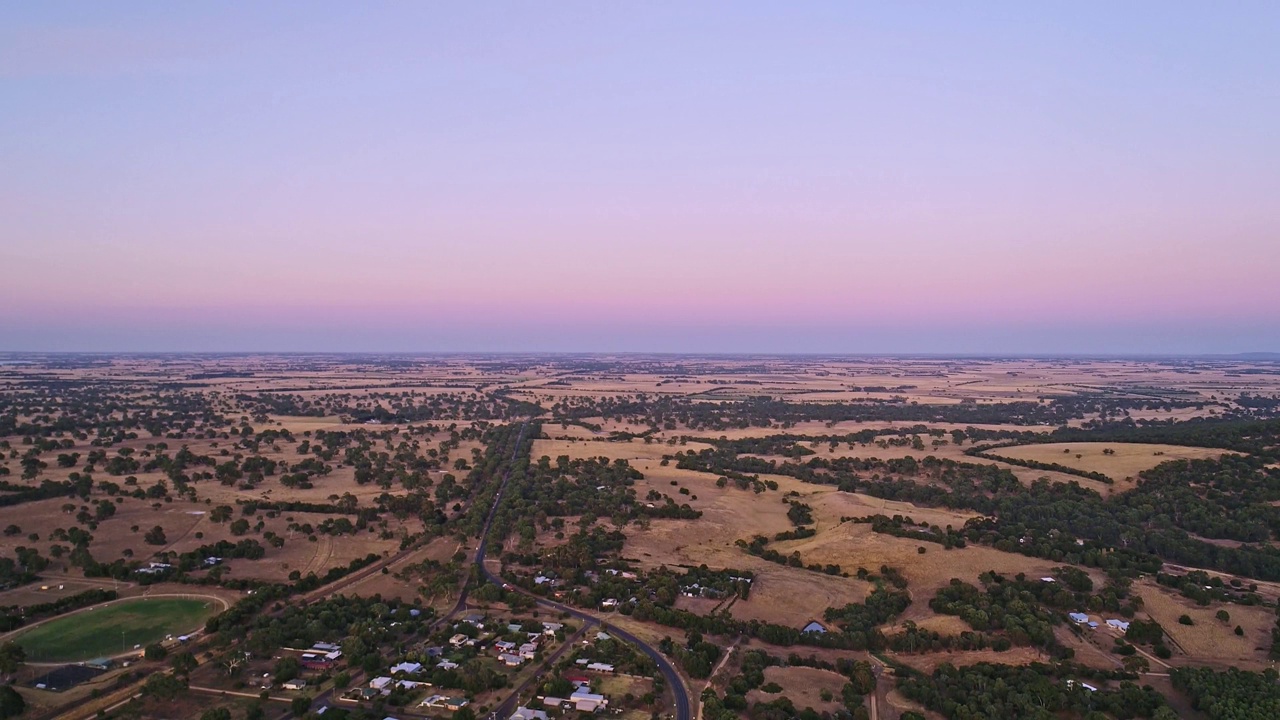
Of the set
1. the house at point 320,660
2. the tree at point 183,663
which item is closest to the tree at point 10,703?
the tree at point 183,663

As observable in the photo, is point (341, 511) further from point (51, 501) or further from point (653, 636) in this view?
point (653, 636)

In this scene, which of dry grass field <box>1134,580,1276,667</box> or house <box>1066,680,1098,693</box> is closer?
house <box>1066,680,1098,693</box>

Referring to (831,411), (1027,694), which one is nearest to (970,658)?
(1027,694)

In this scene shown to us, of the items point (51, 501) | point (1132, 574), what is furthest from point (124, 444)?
point (1132, 574)

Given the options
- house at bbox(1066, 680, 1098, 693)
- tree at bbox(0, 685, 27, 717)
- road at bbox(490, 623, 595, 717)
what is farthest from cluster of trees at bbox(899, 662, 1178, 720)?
tree at bbox(0, 685, 27, 717)

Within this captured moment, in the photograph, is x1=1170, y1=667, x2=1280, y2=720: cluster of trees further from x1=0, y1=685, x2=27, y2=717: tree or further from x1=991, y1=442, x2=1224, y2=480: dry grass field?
x1=0, y1=685, x2=27, y2=717: tree

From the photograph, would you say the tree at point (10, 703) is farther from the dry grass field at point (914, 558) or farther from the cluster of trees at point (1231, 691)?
the cluster of trees at point (1231, 691)

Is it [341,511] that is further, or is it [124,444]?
[124,444]
